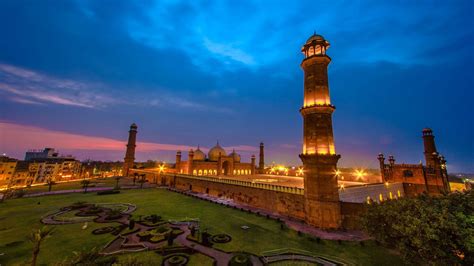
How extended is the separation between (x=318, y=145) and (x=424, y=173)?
3229 cm

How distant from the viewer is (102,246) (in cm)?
1387

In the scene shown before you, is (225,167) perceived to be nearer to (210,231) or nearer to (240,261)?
(210,231)

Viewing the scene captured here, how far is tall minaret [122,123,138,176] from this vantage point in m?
69.9

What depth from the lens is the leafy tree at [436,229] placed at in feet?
27.9

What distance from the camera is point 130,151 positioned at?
70.6 metres

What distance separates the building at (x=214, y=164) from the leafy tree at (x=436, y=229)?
1951 inches

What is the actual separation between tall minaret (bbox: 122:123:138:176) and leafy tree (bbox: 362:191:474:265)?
258ft

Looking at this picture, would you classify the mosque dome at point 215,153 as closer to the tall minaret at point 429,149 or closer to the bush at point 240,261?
the bush at point 240,261

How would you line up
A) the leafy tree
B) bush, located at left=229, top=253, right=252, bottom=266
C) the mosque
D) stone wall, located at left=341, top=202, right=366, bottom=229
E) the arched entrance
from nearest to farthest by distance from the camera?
the leafy tree
bush, located at left=229, top=253, right=252, bottom=266
stone wall, located at left=341, top=202, right=366, bottom=229
the mosque
the arched entrance

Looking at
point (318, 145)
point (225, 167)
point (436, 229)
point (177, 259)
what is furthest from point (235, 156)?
point (436, 229)

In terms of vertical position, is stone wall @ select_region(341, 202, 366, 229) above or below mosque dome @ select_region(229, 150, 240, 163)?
below

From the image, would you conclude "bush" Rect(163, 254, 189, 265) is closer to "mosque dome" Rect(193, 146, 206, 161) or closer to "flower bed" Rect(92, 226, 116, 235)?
"flower bed" Rect(92, 226, 116, 235)

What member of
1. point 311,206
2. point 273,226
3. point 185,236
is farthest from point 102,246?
point 311,206

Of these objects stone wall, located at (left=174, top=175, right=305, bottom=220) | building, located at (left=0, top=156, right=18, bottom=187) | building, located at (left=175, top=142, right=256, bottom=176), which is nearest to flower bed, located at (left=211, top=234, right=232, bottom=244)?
stone wall, located at (left=174, top=175, right=305, bottom=220)
